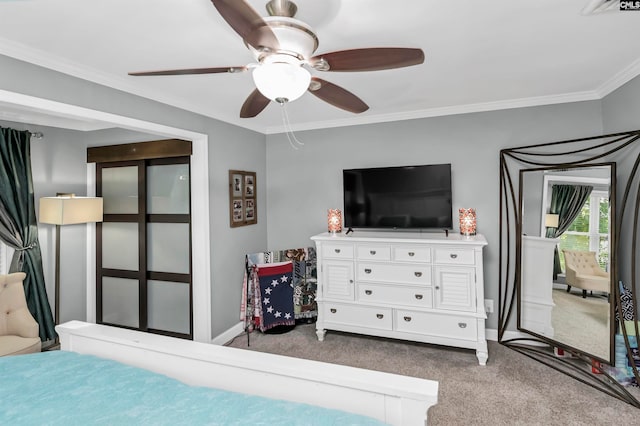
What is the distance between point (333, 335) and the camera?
11.9 ft

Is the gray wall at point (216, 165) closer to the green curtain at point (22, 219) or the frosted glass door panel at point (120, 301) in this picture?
the green curtain at point (22, 219)

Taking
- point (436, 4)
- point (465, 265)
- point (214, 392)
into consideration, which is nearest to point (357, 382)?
point (214, 392)

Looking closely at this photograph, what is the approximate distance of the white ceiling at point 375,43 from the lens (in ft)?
5.43

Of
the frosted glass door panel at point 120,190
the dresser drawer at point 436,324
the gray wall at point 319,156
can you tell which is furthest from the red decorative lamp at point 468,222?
the frosted glass door panel at point 120,190

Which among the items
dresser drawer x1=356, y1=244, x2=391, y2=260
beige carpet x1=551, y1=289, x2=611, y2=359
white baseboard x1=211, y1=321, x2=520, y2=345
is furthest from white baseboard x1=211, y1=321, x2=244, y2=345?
beige carpet x1=551, y1=289, x2=611, y2=359

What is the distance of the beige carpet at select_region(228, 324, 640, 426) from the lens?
224cm

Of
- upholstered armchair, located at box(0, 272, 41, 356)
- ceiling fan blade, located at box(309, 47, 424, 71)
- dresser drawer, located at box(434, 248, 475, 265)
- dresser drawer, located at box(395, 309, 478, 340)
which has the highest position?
ceiling fan blade, located at box(309, 47, 424, 71)

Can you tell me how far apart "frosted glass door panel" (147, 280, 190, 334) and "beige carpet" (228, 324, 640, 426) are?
64 centimetres

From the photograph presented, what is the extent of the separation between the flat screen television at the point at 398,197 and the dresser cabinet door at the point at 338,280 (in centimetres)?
54

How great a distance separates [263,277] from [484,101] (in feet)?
9.59

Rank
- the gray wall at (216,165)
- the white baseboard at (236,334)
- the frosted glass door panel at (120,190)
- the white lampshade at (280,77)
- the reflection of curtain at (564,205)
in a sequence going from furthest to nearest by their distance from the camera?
the frosted glass door panel at (120,190)
the white baseboard at (236,334)
the reflection of curtain at (564,205)
the gray wall at (216,165)
the white lampshade at (280,77)

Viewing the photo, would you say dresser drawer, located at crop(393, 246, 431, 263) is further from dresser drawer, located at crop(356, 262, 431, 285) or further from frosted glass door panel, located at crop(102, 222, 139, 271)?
frosted glass door panel, located at crop(102, 222, 139, 271)

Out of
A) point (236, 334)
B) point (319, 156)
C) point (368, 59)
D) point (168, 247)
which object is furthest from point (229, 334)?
point (368, 59)

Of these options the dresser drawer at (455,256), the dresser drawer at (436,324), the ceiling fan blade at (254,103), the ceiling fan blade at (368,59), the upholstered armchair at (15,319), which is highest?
the ceiling fan blade at (368,59)
